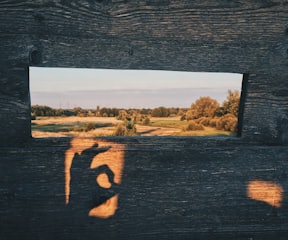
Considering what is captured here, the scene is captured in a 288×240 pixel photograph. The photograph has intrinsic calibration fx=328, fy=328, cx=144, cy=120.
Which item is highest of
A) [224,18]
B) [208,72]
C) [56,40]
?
[224,18]

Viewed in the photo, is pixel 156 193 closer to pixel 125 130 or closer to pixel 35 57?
pixel 125 130

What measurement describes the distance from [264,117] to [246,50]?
0.47 metres

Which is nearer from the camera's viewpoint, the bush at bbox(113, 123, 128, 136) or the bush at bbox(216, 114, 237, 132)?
the bush at bbox(113, 123, 128, 136)

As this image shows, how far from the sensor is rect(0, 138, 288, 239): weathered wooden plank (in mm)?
2105

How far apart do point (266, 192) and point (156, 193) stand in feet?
2.61

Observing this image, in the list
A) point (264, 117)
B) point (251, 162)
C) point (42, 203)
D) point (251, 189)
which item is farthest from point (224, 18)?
point (42, 203)

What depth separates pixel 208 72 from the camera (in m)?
2.18

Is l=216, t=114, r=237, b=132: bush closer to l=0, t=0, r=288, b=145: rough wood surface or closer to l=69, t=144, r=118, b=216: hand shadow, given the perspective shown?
l=0, t=0, r=288, b=145: rough wood surface

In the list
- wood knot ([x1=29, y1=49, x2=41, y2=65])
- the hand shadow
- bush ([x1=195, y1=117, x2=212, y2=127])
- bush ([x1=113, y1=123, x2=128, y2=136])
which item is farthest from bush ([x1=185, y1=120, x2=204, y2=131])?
wood knot ([x1=29, y1=49, x2=41, y2=65])

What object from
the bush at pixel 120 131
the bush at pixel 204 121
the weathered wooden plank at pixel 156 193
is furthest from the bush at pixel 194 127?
the bush at pixel 120 131

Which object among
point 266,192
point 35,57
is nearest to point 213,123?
point 266,192

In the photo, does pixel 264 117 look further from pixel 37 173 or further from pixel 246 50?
pixel 37 173

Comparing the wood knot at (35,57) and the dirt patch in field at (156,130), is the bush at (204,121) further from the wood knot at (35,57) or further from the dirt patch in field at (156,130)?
the wood knot at (35,57)

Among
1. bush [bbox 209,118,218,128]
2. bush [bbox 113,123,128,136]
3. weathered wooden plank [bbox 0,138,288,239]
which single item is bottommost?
weathered wooden plank [bbox 0,138,288,239]
